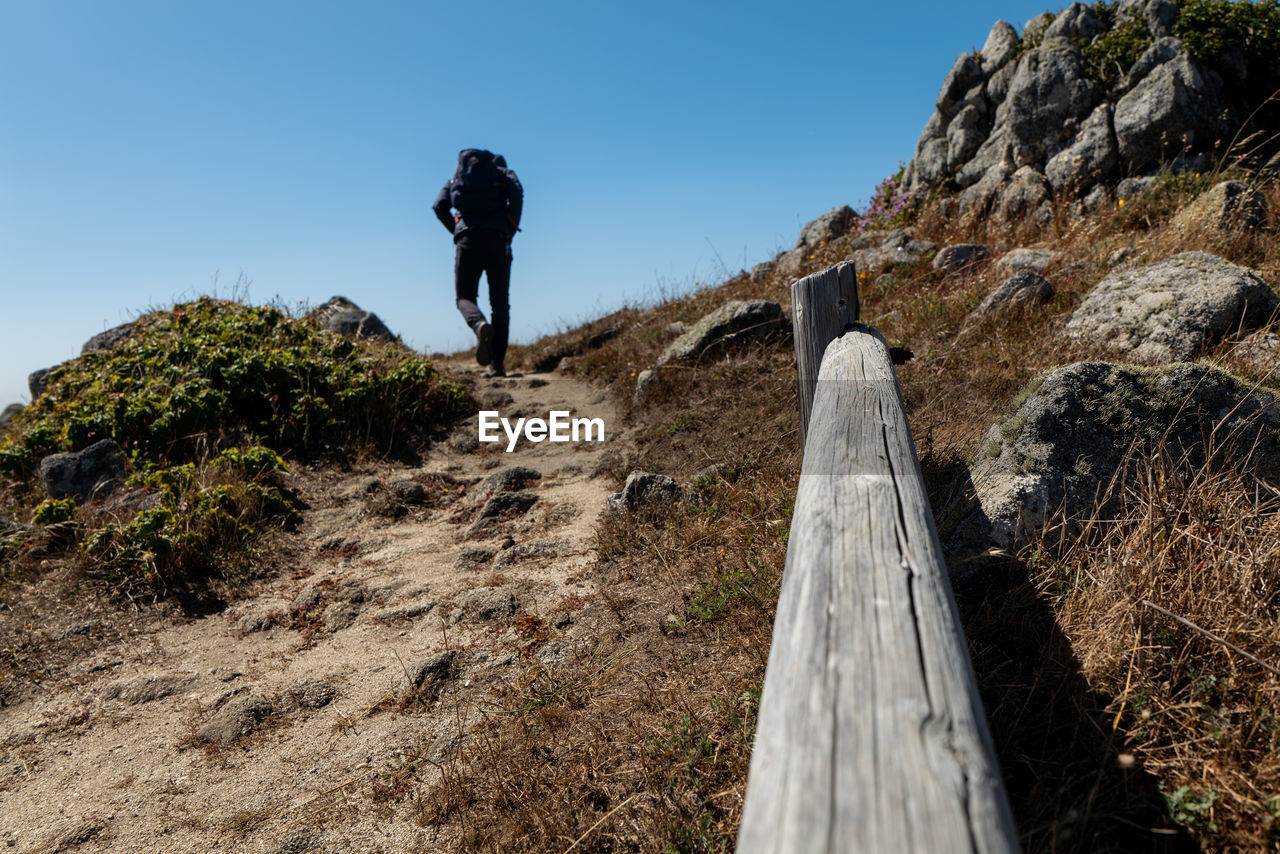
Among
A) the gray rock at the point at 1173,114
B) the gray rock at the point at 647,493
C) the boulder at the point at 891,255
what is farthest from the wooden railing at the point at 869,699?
the gray rock at the point at 1173,114

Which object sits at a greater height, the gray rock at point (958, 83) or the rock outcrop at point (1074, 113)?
the gray rock at point (958, 83)

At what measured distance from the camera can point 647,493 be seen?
A: 4914 millimetres

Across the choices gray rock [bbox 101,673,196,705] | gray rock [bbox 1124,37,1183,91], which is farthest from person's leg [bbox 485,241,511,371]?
gray rock [bbox 1124,37,1183,91]

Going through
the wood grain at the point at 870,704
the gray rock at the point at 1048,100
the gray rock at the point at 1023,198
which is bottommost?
the wood grain at the point at 870,704

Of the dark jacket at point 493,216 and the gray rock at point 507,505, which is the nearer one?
the gray rock at point 507,505

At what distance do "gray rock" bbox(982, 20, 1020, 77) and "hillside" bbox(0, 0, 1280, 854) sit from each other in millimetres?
5320

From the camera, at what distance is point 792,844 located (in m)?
0.98

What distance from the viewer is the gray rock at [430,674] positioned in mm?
3504

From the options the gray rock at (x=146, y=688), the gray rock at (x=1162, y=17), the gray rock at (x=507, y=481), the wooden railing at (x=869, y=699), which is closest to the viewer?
the wooden railing at (x=869, y=699)

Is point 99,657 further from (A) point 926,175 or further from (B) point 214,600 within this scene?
(A) point 926,175

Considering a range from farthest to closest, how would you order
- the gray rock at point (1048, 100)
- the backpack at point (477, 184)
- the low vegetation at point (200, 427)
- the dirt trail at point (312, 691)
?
the gray rock at point (1048, 100), the backpack at point (477, 184), the low vegetation at point (200, 427), the dirt trail at point (312, 691)

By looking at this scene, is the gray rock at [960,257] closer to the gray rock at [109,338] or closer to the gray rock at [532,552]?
the gray rock at [532,552]

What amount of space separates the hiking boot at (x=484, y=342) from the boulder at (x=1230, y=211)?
8098 millimetres

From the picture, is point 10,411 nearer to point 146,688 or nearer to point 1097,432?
point 146,688
